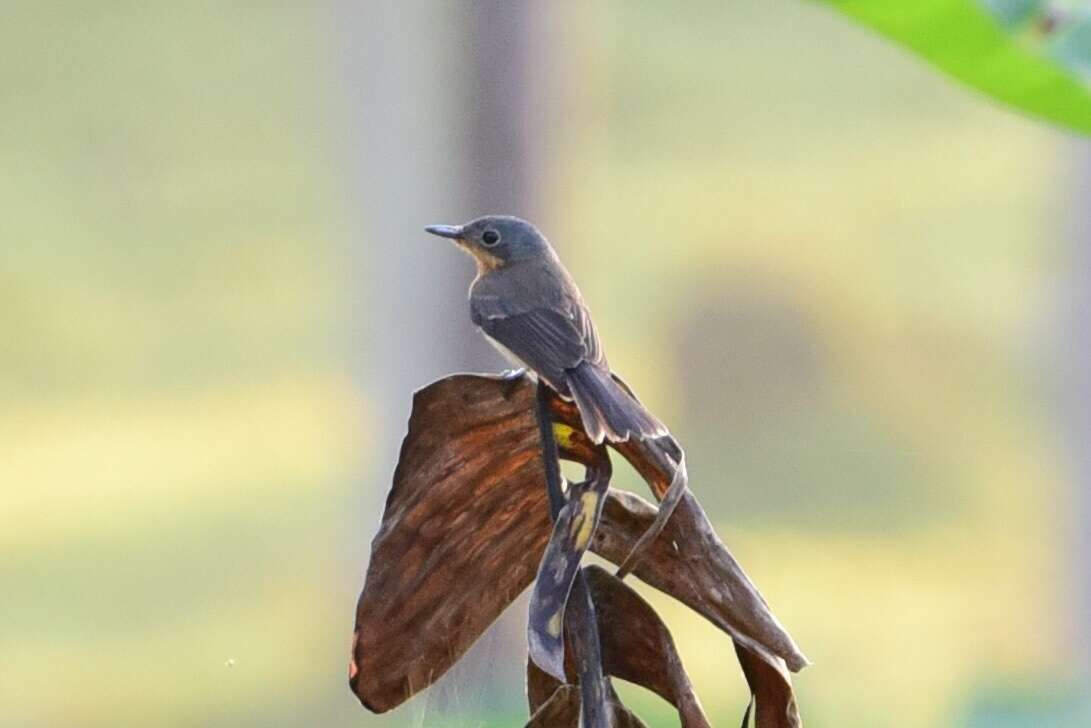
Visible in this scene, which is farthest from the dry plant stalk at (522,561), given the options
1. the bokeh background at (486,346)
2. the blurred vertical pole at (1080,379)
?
the blurred vertical pole at (1080,379)

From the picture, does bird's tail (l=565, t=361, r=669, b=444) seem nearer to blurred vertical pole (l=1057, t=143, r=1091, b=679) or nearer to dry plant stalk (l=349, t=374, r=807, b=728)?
dry plant stalk (l=349, t=374, r=807, b=728)

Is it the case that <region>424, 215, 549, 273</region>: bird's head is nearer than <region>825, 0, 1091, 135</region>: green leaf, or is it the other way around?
<region>825, 0, 1091, 135</region>: green leaf

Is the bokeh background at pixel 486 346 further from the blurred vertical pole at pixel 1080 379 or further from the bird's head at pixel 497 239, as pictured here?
the bird's head at pixel 497 239

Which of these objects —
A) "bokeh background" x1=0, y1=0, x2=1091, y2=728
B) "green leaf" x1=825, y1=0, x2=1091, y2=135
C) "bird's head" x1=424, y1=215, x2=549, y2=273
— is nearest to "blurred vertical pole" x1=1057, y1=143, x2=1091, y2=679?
"bokeh background" x1=0, y1=0, x2=1091, y2=728

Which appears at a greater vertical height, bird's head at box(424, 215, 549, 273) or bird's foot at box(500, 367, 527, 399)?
bird's foot at box(500, 367, 527, 399)

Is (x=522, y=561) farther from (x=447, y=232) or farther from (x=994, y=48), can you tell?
(x=447, y=232)

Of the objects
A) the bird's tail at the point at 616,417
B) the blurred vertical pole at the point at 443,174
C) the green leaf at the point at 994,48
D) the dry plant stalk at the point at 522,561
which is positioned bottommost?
the blurred vertical pole at the point at 443,174

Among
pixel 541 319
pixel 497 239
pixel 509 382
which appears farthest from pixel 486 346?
pixel 509 382
